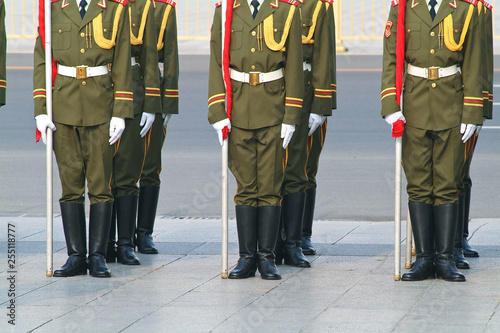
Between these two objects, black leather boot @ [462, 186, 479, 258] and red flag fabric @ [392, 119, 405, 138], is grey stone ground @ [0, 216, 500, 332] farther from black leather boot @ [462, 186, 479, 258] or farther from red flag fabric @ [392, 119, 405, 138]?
red flag fabric @ [392, 119, 405, 138]

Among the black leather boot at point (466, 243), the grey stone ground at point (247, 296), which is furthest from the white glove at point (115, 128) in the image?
the black leather boot at point (466, 243)

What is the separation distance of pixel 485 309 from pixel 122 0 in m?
3.10

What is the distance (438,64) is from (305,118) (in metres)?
1.16

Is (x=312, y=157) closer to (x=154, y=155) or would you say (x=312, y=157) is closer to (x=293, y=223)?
(x=293, y=223)

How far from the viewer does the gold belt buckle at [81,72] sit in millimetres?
6660

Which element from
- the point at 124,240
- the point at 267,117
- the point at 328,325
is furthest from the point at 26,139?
the point at 328,325

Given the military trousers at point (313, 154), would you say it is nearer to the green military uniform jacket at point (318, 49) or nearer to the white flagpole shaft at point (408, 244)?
the green military uniform jacket at point (318, 49)

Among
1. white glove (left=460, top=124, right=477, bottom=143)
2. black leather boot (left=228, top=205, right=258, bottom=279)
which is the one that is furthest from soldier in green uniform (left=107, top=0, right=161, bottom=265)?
white glove (left=460, top=124, right=477, bottom=143)

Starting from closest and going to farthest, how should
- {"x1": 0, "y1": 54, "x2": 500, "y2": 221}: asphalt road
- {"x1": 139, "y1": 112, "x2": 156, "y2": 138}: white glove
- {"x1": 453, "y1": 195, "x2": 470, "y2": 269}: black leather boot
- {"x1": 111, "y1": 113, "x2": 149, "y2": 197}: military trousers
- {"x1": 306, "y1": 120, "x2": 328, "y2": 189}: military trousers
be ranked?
{"x1": 453, "y1": 195, "x2": 470, "y2": 269}: black leather boot → {"x1": 111, "y1": 113, "x2": 149, "y2": 197}: military trousers → {"x1": 139, "y1": 112, "x2": 156, "y2": 138}: white glove → {"x1": 306, "y1": 120, "x2": 328, "y2": 189}: military trousers → {"x1": 0, "y1": 54, "x2": 500, "y2": 221}: asphalt road

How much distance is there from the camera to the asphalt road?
10031mm

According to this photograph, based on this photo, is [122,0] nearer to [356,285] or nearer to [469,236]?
[356,285]

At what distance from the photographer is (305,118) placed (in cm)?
724

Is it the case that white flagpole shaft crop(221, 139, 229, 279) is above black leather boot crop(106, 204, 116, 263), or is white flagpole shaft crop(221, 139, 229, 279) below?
above

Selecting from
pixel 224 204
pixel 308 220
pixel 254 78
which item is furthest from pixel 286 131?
pixel 308 220
